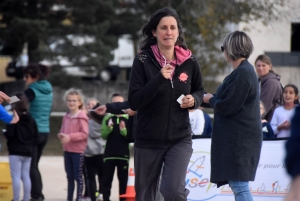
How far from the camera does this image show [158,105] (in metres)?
5.58

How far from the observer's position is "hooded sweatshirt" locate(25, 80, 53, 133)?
31.3ft

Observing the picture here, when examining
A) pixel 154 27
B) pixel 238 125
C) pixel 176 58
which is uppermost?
pixel 154 27

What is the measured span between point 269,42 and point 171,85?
23838 mm

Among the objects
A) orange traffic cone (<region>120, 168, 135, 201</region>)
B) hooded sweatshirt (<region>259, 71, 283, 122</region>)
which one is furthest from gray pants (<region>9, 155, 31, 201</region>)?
hooded sweatshirt (<region>259, 71, 283, 122</region>)

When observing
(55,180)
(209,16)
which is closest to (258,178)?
(55,180)

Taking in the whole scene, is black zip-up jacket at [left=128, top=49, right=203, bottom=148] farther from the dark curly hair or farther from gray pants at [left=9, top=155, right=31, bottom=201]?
gray pants at [left=9, top=155, right=31, bottom=201]

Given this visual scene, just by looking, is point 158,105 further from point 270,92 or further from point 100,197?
point 100,197

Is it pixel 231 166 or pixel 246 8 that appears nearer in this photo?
pixel 231 166

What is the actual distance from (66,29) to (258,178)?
41.3 ft

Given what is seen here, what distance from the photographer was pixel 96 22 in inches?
796

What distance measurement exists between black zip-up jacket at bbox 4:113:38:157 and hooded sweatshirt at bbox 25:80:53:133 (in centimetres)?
62

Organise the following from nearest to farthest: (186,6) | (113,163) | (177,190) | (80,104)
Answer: (177,190), (113,163), (80,104), (186,6)

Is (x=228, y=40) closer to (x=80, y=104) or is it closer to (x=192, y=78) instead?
(x=192, y=78)

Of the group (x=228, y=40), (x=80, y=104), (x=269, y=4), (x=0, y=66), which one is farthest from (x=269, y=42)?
(x=228, y=40)
